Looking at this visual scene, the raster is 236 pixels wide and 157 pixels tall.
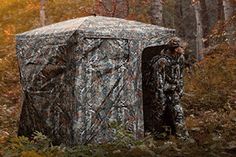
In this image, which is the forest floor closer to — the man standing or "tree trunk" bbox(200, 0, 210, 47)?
the man standing

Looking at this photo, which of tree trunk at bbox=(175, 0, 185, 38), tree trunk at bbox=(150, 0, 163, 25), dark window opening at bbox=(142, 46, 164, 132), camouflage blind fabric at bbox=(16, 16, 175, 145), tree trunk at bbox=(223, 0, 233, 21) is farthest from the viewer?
tree trunk at bbox=(175, 0, 185, 38)

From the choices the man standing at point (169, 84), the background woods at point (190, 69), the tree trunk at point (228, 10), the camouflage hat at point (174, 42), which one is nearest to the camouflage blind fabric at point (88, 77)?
the camouflage hat at point (174, 42)

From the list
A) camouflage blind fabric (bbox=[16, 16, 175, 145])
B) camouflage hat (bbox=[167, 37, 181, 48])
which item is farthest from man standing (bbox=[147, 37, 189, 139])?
camouflage blind fabric (bbox=[16, 16, 175, 145])

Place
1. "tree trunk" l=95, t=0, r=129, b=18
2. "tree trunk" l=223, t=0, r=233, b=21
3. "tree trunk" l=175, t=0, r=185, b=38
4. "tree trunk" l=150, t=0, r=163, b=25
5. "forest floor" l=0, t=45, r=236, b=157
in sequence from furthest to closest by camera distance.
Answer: "tree trunk" l=175, t=0, r=185, b=38
"tree trunk" l=223, t=0, r=233, b=21
"tree trunk" l=95, t=0, r=129, b=18
"tree trunk" l=150, t=0, r=163, b=25
"forest floor" l=0, t=45, r=236, b=157

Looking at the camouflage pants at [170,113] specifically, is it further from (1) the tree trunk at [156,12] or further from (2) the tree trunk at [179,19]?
(2) the tree trunk at [179,19]

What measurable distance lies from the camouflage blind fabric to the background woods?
1083mm

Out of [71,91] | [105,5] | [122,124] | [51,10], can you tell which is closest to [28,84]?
[71,91]

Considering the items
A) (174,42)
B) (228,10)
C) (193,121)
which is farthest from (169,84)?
(228,10)

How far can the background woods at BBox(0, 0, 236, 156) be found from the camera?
1079 centimetres

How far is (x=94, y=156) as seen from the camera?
24.1 feet

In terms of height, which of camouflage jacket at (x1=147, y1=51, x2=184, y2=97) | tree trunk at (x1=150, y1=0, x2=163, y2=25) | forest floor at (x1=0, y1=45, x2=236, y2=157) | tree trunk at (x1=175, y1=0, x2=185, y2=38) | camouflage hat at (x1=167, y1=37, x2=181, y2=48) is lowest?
forest floor at (x1=0, y1=45, x2=236, y2=157)

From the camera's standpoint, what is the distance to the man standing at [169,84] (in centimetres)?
1062

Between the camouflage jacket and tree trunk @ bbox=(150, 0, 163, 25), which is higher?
tree trunk @ bbox=(150, 0, 163, 25)

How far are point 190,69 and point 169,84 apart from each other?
20.8ft
